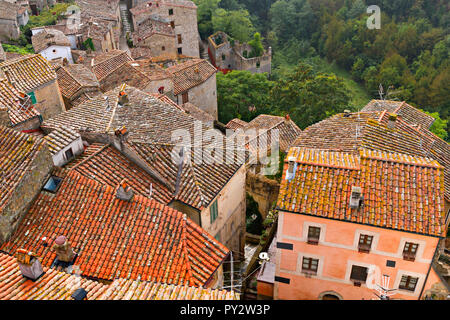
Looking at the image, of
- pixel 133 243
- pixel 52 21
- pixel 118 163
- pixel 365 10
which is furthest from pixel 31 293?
pixel 365 10

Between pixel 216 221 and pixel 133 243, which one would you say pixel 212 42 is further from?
pixel 133 243

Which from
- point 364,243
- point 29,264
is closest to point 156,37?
point 364,243

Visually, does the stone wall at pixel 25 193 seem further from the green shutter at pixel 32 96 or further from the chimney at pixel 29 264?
the green shutter at pixel 32 96

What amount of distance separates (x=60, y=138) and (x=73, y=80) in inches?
591

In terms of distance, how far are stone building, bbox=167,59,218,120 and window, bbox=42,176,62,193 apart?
2561 centimetres

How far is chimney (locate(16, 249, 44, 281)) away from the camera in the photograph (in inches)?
486

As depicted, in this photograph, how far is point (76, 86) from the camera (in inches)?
1308

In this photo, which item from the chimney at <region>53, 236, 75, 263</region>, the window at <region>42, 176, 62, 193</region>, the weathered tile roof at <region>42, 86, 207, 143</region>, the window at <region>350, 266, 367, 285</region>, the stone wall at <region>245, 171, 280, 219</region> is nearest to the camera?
the chimney at <region>53, 236, 75, 263</region>

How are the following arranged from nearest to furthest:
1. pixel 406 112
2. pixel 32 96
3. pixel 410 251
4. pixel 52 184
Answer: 1. pixel 410 251
2. pixel 52 184
3. pixel 32 96
4. pixel 406 112

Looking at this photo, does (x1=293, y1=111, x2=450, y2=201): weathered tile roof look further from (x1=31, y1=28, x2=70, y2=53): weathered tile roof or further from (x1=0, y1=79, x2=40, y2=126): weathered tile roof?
(x1=31, y1=28, x2=70, y2=53): weathered tile roof

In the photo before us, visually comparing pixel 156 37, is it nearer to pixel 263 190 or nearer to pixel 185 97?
pixel 185 97

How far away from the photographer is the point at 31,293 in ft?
40.2

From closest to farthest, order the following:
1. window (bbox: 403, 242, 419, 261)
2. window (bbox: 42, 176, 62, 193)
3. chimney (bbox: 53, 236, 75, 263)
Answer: chimney (bbox: 53, 236, 75, 263) < window (bbox: 403, 242, 419, 261) < window (bbox: 42, 176, 62, 193)

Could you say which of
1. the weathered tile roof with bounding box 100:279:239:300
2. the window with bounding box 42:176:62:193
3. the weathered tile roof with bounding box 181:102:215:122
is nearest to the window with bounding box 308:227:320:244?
the weathered tile roof with bounding box 100:279:239:300
